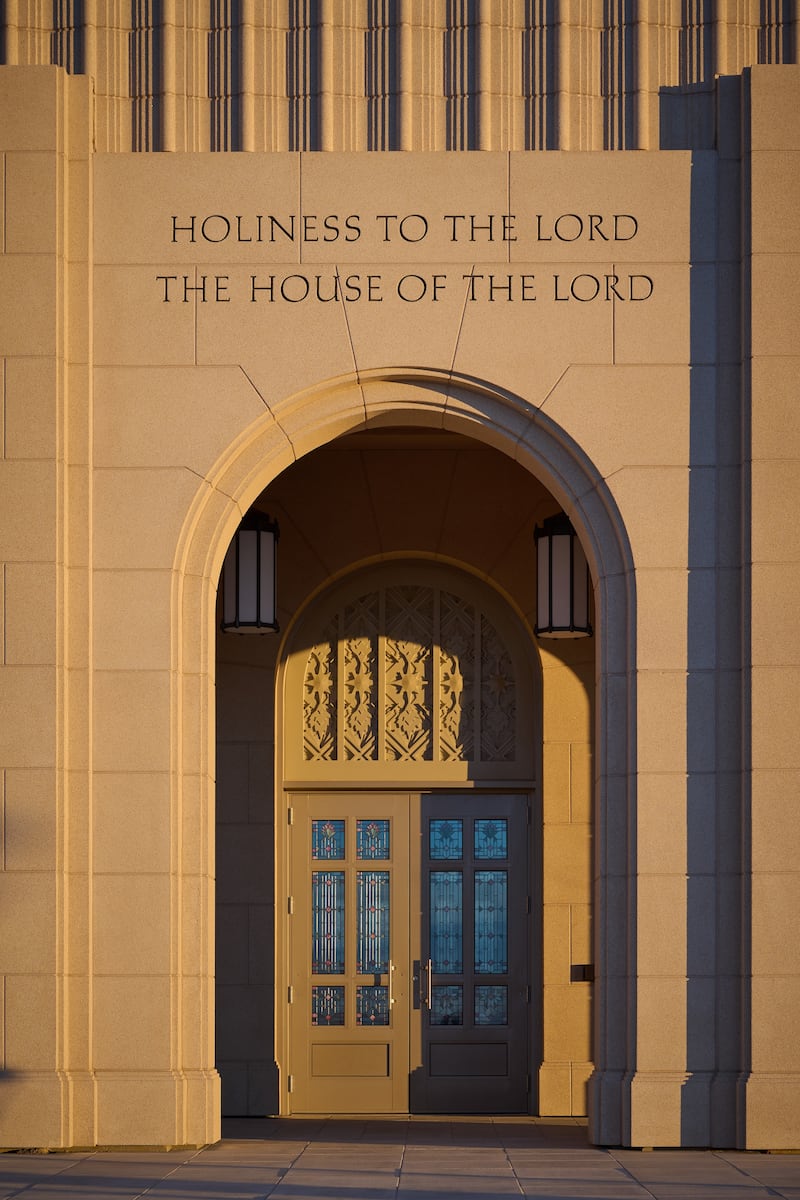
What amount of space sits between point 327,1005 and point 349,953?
1.51 ft

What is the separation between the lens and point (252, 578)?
490 inches

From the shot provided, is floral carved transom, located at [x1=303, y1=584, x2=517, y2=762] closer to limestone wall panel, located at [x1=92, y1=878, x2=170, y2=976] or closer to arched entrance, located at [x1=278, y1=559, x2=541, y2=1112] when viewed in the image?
arched entrance, located at [x1=278, y1=559, x2=541, y2=1112]

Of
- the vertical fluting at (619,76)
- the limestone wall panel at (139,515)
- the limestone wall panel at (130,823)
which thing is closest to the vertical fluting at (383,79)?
the vertical fluting at (619,76)

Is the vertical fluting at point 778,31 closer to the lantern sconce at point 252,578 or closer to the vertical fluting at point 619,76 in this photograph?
the vertical fluting at point 619,76

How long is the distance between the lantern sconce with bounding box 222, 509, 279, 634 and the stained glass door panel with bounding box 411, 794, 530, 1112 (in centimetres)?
222

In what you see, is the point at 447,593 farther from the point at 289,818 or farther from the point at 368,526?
the point at 289,818

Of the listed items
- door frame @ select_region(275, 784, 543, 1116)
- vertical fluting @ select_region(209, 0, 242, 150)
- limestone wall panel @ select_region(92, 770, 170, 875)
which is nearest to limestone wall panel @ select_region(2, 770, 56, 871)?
limestone wall panel @ select_region(92, 770, 170, 875)

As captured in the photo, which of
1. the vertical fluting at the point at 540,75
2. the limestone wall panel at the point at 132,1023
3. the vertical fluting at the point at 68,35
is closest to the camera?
the limestone wall panel at the point at 132,1023

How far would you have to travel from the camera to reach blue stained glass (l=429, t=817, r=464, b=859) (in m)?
13.3

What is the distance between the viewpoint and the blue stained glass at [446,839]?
13.3 metres

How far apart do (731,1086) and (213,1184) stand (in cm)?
328

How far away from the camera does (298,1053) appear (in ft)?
43.0

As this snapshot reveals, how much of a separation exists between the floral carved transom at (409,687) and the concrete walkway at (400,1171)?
3.42 m

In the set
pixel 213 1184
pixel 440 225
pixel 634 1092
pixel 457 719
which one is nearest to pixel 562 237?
pixel 440 225
